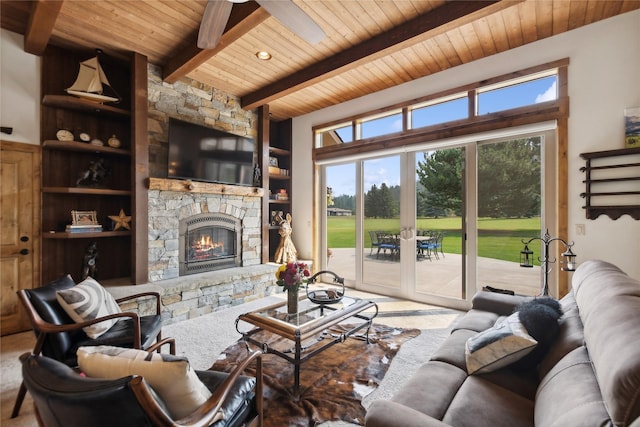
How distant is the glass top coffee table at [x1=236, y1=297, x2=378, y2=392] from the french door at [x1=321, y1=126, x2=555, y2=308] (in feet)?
5.41

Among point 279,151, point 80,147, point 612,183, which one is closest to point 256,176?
point 279,151

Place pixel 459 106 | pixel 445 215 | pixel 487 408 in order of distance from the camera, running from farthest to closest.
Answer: pixel 445 215 → pixel 459 106 → pixel 487 408

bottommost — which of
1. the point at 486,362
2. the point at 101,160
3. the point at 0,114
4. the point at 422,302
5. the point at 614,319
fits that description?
the point at 422,302

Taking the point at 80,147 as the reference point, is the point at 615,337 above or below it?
below

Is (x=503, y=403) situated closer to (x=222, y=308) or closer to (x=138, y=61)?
(x=222, y=308)

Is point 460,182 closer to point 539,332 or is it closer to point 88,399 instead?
point 539,332

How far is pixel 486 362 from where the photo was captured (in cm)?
150

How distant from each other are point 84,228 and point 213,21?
271 cm

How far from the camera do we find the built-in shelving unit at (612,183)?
2.71 m

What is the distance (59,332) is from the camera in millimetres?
1846

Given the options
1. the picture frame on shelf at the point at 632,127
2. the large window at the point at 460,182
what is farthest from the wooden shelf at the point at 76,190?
the picture frame on shelf at the point at 632,127

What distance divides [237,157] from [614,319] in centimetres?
441

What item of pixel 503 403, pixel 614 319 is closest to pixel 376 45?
pixel 614 319

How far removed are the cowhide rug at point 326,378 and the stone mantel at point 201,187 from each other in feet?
7.16
